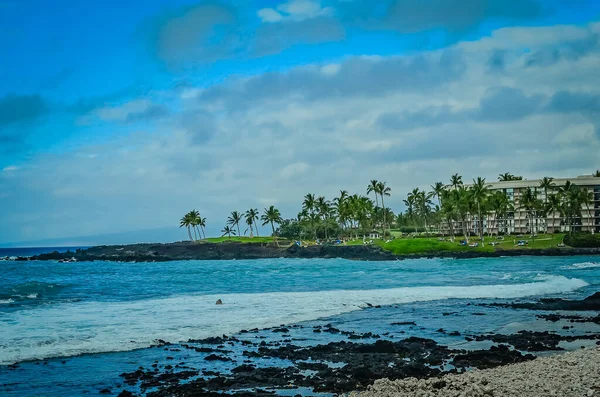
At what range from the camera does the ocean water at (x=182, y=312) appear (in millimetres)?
19438

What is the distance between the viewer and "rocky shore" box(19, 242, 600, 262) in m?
90.8

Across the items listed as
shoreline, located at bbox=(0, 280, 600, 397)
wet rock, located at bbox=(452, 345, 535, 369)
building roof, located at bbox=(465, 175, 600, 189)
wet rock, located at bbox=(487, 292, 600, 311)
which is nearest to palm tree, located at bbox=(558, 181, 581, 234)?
building roof, located at bbox=(465, 175, 600, 189)

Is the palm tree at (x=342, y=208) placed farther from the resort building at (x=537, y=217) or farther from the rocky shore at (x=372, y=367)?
the rocky shore at (x=372, y=367)

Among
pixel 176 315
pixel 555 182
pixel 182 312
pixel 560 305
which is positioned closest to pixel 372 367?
Answer: pixel 176 315

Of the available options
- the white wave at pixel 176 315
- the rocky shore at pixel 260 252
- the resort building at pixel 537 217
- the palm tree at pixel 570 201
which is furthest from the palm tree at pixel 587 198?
the white wave at pixel 176 315

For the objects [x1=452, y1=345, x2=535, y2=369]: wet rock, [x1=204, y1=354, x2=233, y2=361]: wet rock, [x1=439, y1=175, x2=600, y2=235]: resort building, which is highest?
[x1=439, y1=175, x2=600, y2=235]: resort building

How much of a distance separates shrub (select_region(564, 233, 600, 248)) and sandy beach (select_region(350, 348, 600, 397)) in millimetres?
86697

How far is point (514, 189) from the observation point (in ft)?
433

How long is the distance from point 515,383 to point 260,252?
372ft

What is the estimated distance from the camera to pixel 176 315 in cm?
3014

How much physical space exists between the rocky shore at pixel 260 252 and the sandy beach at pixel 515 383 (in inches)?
3041

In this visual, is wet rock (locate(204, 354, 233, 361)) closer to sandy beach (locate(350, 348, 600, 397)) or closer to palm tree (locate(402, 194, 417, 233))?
sandy beach (locate(350, 348, 600, 397))

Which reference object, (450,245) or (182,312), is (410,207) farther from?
(182,312)

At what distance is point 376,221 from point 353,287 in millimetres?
113772
